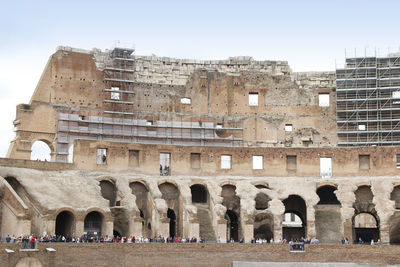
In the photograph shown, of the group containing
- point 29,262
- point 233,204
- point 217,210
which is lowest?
point 29,262

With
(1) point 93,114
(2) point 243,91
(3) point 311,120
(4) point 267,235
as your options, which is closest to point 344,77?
(3) point 311,120

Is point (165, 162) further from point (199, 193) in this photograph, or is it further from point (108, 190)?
point (108, 190)

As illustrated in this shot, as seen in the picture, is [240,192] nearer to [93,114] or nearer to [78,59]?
Result: [93,114]

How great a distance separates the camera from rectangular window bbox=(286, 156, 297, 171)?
43.4 meters

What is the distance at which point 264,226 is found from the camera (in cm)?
4041

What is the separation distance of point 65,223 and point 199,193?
32.6 ft

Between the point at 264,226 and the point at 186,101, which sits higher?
the point at 186,101

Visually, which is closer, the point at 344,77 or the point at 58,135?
the point at 58,135

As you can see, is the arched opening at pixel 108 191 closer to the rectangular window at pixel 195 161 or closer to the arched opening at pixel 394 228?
the rectangular window at pixel 195 161

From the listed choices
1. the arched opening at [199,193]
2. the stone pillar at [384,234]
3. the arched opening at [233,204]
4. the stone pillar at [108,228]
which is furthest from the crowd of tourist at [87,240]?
the arched opening at [199,193]

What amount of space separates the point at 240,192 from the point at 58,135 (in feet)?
46.1

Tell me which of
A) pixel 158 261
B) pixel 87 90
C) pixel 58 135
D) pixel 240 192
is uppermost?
pixel 87 90

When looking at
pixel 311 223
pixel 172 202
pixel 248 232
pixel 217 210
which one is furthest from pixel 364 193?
pixel 172 202

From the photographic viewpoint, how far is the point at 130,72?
4900 centimetres
